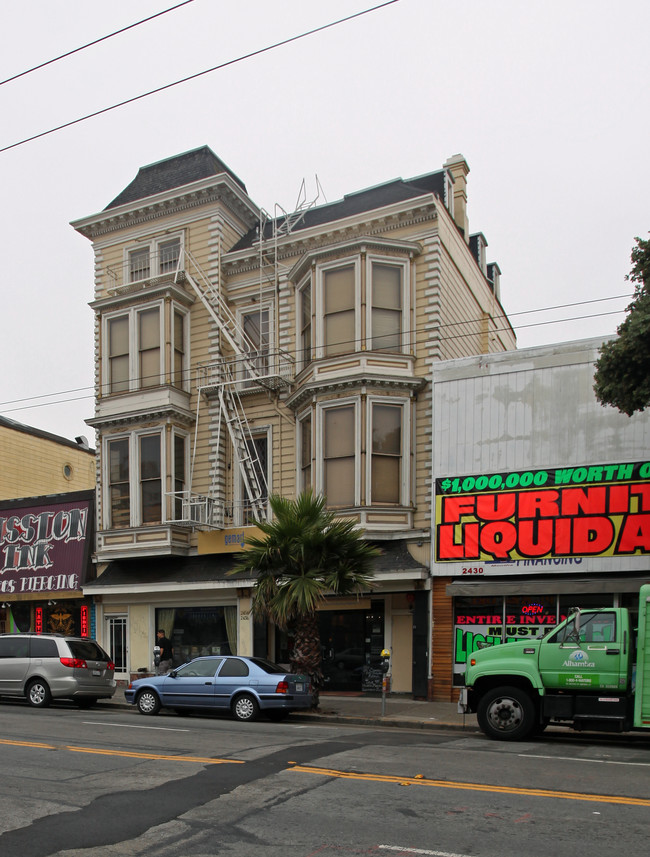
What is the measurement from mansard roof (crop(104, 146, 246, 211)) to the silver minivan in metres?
13.6

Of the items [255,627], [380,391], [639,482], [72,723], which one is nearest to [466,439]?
[380,391]

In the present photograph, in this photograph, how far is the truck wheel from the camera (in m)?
13.0

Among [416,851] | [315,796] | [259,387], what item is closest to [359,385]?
[259,387]

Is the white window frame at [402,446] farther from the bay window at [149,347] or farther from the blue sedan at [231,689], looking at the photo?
the bay window at [149,347]

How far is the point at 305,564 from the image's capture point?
57.2ft

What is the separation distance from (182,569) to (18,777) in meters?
14.2

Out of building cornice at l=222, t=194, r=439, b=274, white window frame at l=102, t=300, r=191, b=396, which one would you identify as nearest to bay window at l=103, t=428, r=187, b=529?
white window frame at l=102, t=300, r=191, b=396

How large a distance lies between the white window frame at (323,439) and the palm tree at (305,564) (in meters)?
2.87

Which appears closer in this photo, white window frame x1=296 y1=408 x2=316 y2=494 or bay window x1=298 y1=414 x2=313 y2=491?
white window frame x1=296 y1=408 x2=316 y2=494

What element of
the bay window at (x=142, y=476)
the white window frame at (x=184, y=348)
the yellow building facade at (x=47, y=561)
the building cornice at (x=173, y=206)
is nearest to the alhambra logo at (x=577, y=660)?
the bay window at (x=142, y=476)

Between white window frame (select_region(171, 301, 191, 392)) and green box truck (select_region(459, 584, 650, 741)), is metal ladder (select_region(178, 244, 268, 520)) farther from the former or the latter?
green box truck (select_region(459, 584, 650, 741))

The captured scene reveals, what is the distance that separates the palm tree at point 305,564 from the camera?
17359mm

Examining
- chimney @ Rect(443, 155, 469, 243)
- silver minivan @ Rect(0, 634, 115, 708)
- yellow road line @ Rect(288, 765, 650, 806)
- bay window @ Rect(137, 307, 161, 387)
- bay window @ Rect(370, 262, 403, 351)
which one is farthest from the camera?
chimney @ Rect(443, 155, 469, 243)

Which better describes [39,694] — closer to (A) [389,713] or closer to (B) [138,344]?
(A) [389,713]
